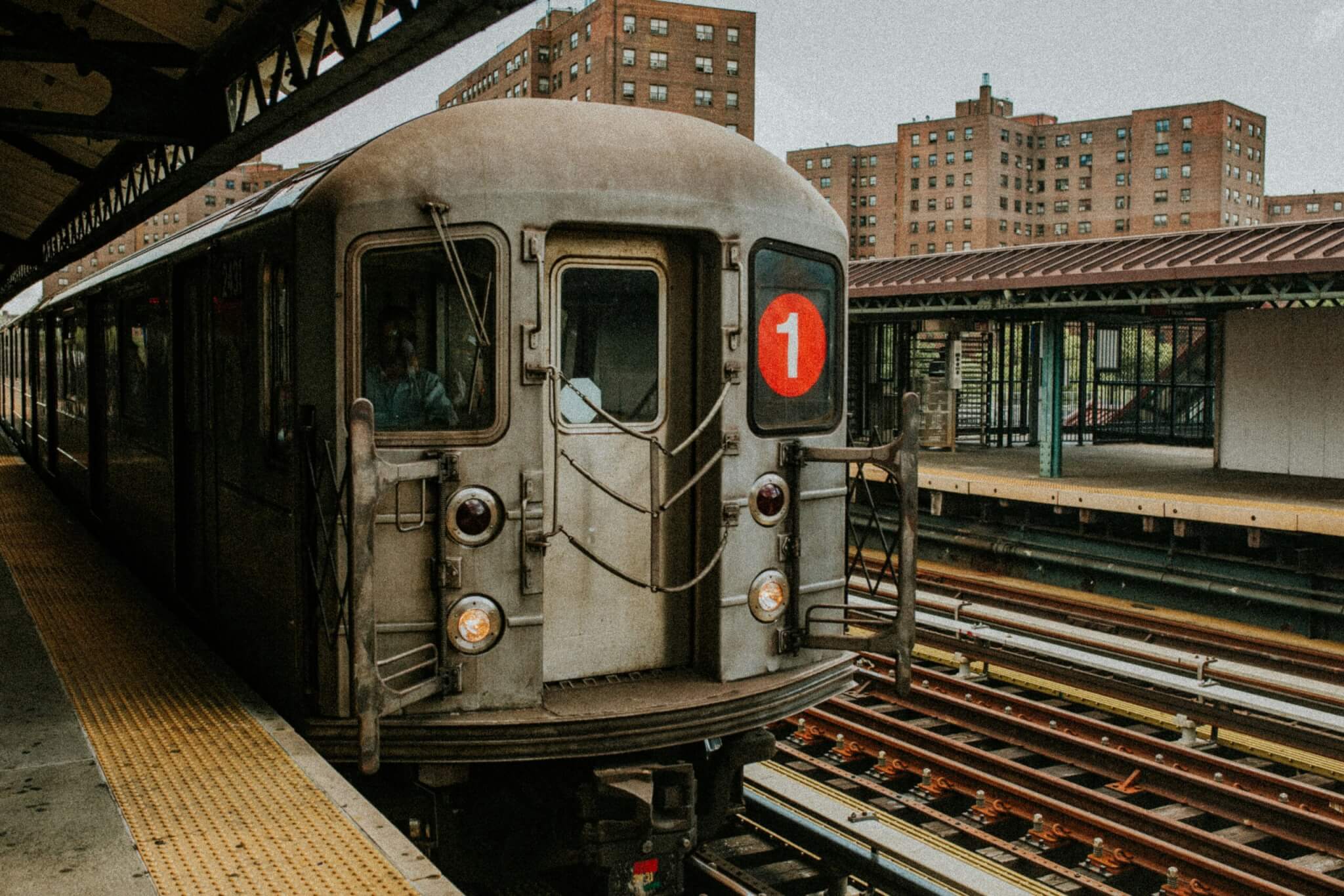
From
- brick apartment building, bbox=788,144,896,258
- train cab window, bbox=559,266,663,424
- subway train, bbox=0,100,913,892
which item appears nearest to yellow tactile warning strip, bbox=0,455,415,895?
subway train, bbox=0,100,913,892

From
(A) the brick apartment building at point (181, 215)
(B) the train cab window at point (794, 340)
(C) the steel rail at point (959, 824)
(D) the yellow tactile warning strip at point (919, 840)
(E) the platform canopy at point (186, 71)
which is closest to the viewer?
(B) the train cab window at point (794, 340)

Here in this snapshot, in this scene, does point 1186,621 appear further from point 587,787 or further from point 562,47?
point 562,47

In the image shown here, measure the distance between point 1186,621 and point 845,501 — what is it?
10.1 meters

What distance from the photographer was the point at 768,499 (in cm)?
548

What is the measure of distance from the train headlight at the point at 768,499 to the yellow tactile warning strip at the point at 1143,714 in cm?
557

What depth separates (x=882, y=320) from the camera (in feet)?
77.5

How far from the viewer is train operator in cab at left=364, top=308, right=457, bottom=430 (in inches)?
190

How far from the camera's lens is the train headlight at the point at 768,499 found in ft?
17.7

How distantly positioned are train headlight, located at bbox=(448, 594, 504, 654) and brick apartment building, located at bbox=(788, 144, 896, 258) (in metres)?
101

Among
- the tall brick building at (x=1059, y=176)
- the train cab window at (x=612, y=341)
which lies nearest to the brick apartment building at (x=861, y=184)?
the tall brick building at (x=1059, y=176)

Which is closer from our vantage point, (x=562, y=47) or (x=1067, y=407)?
(x=1067, y=407)

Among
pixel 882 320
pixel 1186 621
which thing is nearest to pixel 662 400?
pixel 1186 621

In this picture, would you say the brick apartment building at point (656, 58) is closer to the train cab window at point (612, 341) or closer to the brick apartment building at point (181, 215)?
the brick apartment building at point (181, 215)

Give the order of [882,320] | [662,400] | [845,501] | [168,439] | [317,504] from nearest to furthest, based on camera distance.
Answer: [317,504]
[662,400]
[845,501]
[168,439]
[882,320]
